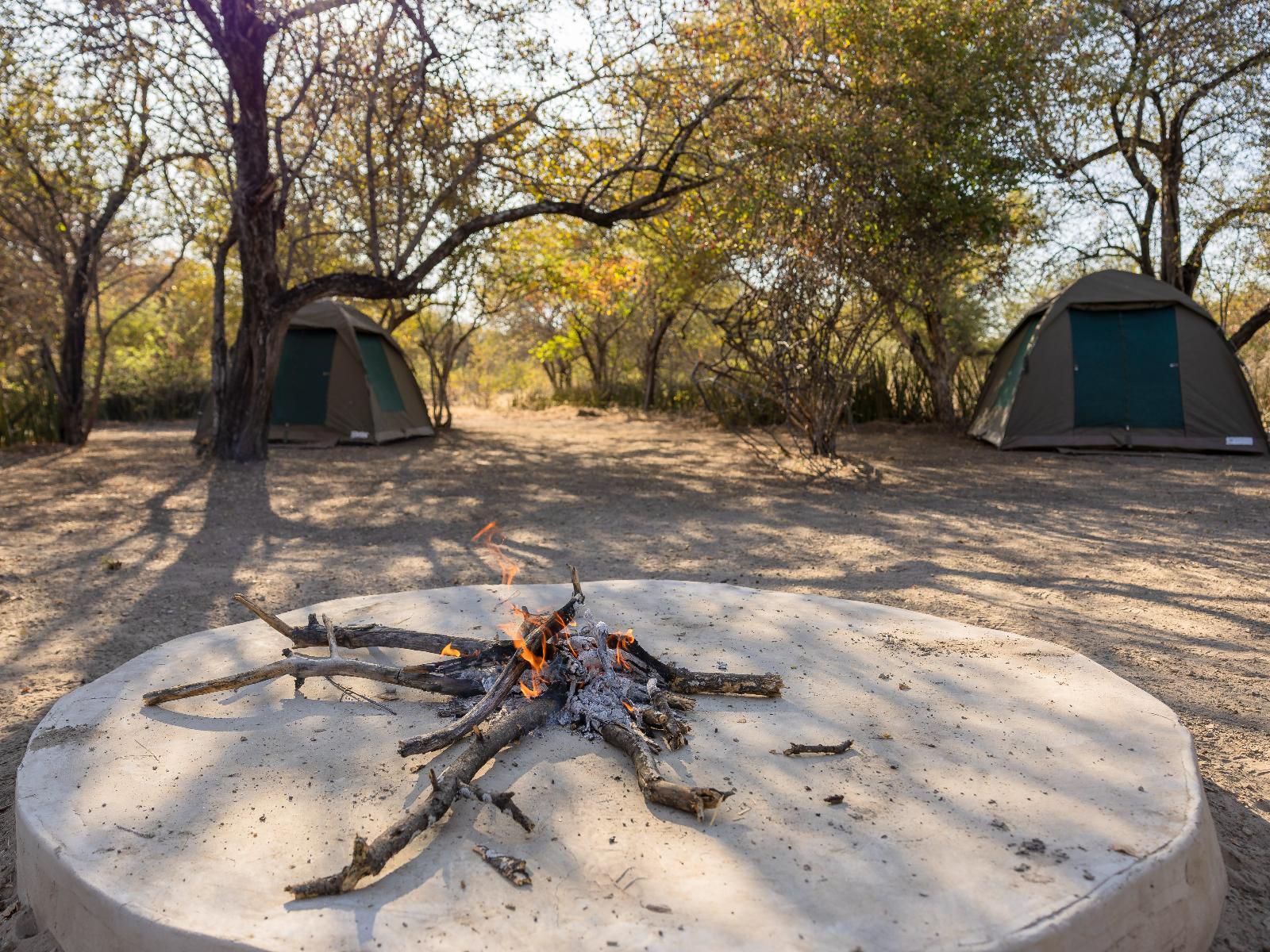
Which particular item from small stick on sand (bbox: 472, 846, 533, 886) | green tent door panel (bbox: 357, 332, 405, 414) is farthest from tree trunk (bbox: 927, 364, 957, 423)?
small stick on sand (bbox: 472, 846, 533, 886)

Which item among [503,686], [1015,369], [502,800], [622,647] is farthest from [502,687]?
[1015,369]

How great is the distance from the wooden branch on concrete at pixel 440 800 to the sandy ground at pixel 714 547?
811 mm

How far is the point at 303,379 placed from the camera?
40.6 ft

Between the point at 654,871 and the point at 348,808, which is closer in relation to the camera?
the point at 654,871

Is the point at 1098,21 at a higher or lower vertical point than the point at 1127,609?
higher

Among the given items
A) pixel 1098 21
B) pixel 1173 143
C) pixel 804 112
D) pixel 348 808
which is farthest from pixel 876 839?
pixel 1173 143

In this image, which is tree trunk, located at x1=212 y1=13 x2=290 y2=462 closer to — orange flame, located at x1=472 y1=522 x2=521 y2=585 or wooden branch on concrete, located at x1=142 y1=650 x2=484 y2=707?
orange flame, located at x1=472 y1=522 x2=521 y2=585

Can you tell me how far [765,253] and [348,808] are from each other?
284 inches

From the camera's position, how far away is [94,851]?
6.12 feet

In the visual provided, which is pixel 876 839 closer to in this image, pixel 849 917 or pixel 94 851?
pixel 849 917

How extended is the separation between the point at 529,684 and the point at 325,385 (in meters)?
10.8

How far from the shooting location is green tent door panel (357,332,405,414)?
1257 cm

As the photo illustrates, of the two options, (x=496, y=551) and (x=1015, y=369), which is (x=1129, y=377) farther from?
(x=496, y=551)

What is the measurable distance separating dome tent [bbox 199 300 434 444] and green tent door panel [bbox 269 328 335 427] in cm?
1
